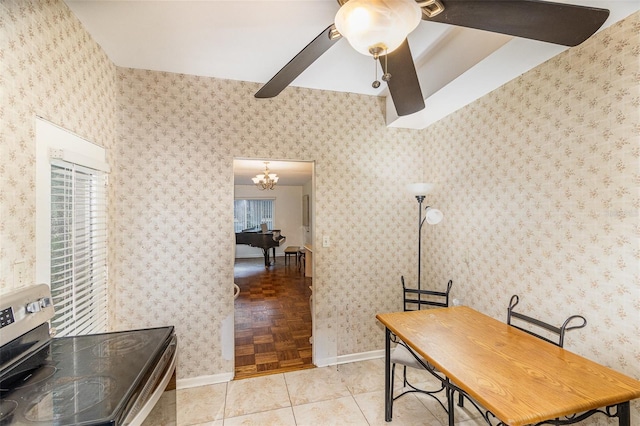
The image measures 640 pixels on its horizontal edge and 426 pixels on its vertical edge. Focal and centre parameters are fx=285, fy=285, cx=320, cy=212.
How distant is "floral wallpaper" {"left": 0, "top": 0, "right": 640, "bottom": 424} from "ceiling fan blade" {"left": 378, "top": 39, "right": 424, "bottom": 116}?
81cm

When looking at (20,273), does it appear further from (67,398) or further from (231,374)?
(231,374)

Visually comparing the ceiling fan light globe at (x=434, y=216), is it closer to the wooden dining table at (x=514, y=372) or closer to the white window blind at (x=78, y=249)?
the wooden dining table at (x=514, y=372)

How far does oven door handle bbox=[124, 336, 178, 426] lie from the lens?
965 millimetres

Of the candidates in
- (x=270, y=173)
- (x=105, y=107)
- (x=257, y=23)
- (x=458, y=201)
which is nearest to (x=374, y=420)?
A: (x=458, y=201)

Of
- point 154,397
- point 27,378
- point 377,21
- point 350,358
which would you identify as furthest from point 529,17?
point 350,358

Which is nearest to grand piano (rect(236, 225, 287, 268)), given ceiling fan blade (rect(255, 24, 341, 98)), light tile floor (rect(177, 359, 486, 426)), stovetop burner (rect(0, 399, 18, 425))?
light tile floor (rect(177, 359, 486, 426))

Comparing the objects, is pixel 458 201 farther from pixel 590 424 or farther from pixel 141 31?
pixel 141 31

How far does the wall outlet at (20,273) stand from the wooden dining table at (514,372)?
1.94 metres

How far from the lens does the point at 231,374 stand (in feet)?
8.39

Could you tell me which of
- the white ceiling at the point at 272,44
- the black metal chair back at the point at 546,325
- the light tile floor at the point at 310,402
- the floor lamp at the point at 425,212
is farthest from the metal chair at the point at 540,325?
the white ceiling at the point at 272,44

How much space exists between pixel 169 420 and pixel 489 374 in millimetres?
1516

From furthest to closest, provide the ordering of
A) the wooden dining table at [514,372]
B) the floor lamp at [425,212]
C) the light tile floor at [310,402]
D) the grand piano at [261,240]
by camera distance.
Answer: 1. the grand piano at [261,240]
2. the floor lamp at [425,212]
3. the light tile floor at [310,402]
4. the wooden dining table at [514,372]

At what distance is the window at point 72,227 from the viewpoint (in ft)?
4.72

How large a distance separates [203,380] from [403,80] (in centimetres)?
279
